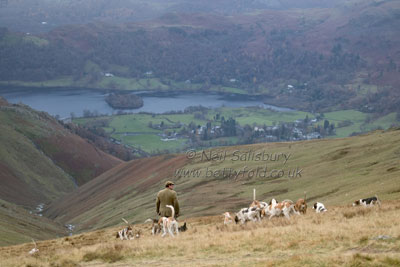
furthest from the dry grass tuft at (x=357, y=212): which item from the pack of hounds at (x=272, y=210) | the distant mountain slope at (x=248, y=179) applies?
the distant mountain slope at (x=248, y=179)

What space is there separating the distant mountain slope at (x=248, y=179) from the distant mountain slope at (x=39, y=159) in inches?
519

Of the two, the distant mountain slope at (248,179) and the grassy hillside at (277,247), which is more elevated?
the distant mountain slope at (248,179)

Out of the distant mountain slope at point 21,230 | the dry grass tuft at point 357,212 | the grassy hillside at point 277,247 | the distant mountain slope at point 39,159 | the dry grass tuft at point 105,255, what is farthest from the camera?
the distant mountain slope at point 39,159

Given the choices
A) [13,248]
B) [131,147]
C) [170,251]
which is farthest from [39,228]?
[131,147]

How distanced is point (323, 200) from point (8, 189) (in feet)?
234

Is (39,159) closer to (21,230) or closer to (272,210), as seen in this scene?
(21,230)

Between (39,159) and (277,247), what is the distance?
107962mm

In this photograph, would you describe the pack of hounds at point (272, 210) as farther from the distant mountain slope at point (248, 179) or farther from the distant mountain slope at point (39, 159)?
the distant mountain slope at point (39, 159)

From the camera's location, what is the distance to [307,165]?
53.0 metres

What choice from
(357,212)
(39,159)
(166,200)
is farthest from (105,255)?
(39,159)

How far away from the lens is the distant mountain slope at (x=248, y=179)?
3941cm

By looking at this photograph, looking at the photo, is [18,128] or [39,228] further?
[18,128]

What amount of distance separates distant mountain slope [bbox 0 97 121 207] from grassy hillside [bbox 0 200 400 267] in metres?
74.0

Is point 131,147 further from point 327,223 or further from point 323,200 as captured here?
point 327,223
